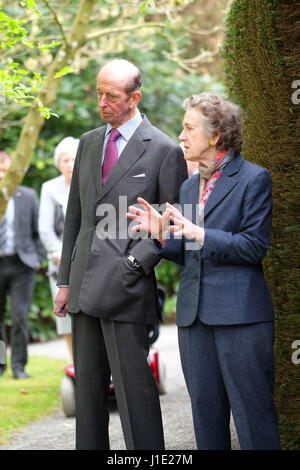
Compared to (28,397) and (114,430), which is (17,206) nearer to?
(28,397)

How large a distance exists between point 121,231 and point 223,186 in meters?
0.63

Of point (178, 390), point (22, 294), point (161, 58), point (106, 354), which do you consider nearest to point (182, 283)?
point (106, 354)

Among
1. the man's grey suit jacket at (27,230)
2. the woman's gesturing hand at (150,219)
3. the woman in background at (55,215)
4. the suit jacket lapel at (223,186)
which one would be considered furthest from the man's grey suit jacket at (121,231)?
the man's grey suit jacket at (27,230)

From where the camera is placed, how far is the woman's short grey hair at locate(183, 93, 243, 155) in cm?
363

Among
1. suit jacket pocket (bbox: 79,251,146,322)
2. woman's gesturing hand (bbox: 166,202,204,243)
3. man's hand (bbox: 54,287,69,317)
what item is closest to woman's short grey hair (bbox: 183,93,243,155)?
woman's gesturing hand (bbox: 166,202,204,243)

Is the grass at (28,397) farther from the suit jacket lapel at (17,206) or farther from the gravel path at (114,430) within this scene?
the suit jacket lapel at (17,206)

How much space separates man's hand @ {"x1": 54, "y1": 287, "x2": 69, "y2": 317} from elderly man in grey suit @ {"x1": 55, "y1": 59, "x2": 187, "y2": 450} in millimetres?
47

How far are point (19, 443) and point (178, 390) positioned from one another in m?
2.24

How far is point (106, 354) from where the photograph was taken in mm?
4066

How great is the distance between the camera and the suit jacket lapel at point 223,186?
3565 millimetres

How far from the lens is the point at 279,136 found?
402 centimetres

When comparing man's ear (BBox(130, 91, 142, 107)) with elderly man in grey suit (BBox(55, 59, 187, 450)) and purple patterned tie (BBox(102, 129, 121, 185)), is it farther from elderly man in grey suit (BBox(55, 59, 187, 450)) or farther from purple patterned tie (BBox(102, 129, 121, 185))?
purple patterned tie (BBox(102, 129, 121, 185))

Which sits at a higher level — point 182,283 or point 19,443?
point 182,283
